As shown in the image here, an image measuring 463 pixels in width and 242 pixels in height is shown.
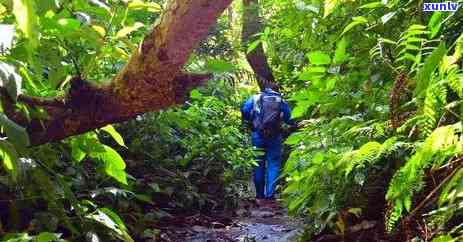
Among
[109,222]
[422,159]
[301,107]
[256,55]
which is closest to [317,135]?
[301,107]

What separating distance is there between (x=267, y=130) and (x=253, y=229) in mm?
2042

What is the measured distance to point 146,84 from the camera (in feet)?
7.22

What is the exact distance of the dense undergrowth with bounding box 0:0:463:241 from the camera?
6.17ft

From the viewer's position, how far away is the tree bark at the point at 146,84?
2008 mm

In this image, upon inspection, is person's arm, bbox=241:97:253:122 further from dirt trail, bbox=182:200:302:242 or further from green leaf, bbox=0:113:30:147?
green leaf, bbox=0:113:30:147

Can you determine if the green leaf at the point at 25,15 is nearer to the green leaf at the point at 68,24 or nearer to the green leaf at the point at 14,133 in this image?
the green leaf at the point at 14,133

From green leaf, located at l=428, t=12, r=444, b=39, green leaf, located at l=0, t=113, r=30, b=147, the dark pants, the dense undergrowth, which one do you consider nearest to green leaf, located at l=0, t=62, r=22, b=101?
the dense undergrowth

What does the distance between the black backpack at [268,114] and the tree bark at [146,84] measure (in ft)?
15.5

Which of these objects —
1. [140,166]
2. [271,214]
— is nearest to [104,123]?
[140,166]

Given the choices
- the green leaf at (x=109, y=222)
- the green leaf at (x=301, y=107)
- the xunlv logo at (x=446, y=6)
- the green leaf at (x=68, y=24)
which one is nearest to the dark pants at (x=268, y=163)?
the green leaf at (x=301, y=107)

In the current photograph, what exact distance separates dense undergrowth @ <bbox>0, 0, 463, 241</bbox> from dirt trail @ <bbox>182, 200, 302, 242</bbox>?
406 millimetres

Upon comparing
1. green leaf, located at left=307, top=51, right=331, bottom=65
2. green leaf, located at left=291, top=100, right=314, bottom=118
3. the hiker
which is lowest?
the hiker

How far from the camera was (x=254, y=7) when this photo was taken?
393 inches

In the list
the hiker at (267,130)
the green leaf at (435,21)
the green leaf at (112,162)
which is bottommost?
the hiker at (267,130)
